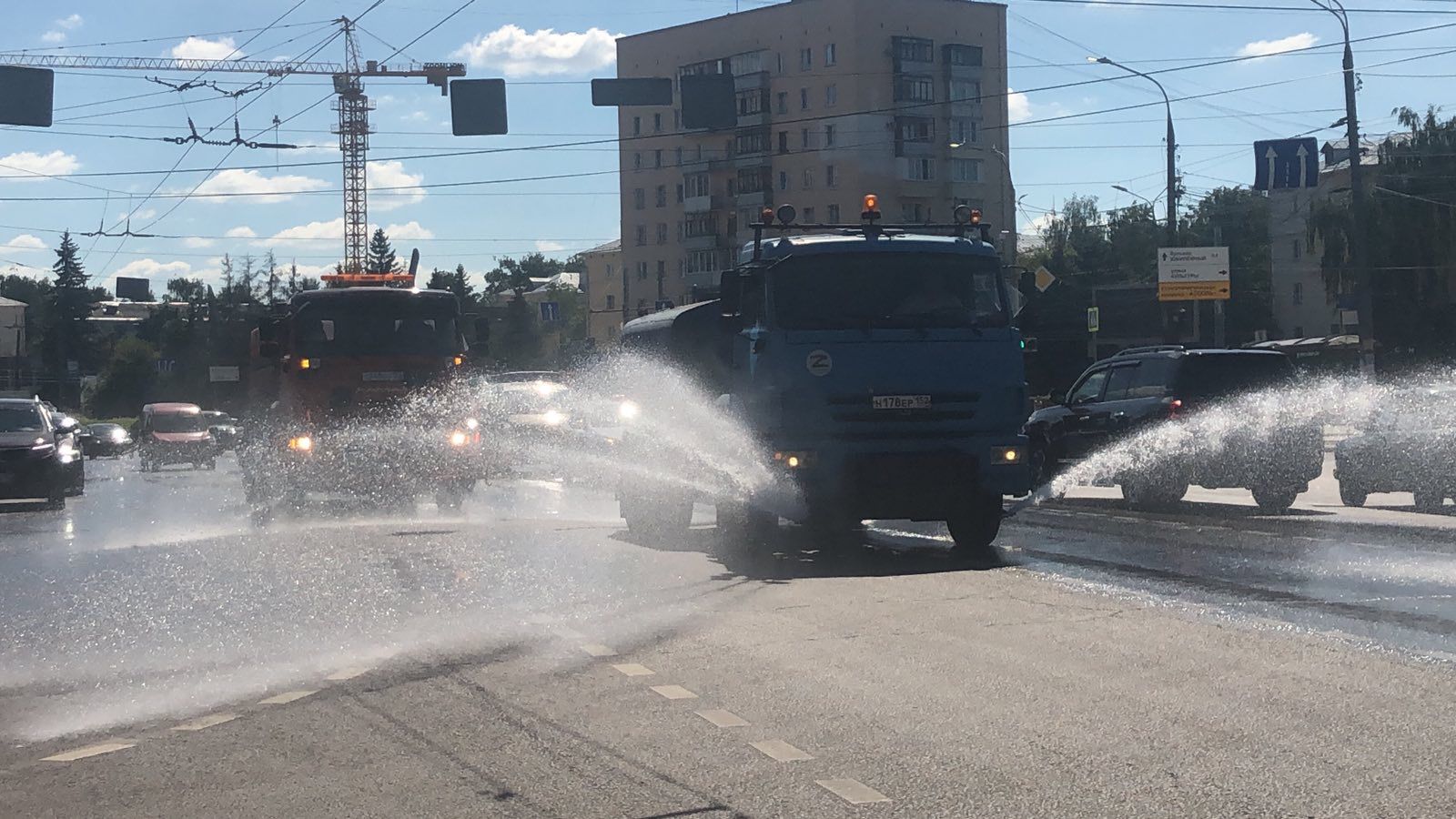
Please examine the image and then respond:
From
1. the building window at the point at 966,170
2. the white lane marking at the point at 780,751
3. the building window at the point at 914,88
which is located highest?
the building window at the point at 914,88

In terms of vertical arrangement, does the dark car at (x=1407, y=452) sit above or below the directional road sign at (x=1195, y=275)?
below

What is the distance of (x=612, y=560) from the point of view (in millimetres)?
13422

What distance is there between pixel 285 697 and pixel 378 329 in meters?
14.6

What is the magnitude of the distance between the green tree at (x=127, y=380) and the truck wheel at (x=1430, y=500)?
342 feet

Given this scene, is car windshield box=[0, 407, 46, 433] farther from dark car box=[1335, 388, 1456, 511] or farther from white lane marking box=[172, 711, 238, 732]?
white lane marking box=[172, 711, 238, 732]

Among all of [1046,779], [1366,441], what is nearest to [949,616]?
[1046,779]

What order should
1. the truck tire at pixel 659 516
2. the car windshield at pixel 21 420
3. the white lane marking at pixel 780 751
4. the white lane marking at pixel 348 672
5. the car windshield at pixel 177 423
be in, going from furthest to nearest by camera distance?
1. the car windshield at pixel 177 423
2. the car windshield at pixel 21 420
3. the truck tire at pixel 659 516
4. the white lane marking at pixel 348 672
5. the white lane marking at pixel 780 751

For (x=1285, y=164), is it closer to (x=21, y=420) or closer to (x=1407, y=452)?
(x=1407, y=452)

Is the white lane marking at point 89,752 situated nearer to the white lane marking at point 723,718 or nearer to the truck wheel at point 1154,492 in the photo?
the white lane marking at point 723,718

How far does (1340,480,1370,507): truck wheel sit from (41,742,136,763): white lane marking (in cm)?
1594

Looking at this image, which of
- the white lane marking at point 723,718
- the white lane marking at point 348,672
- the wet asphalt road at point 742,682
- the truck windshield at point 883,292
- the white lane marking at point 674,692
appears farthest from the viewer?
the truck windshield at point 883,292

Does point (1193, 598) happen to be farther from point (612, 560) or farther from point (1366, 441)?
point (1366, 441)

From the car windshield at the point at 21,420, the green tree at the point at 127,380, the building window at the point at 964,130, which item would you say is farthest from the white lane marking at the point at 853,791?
the green tree at the point at 127,380

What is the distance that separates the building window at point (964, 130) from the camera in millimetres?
83438
